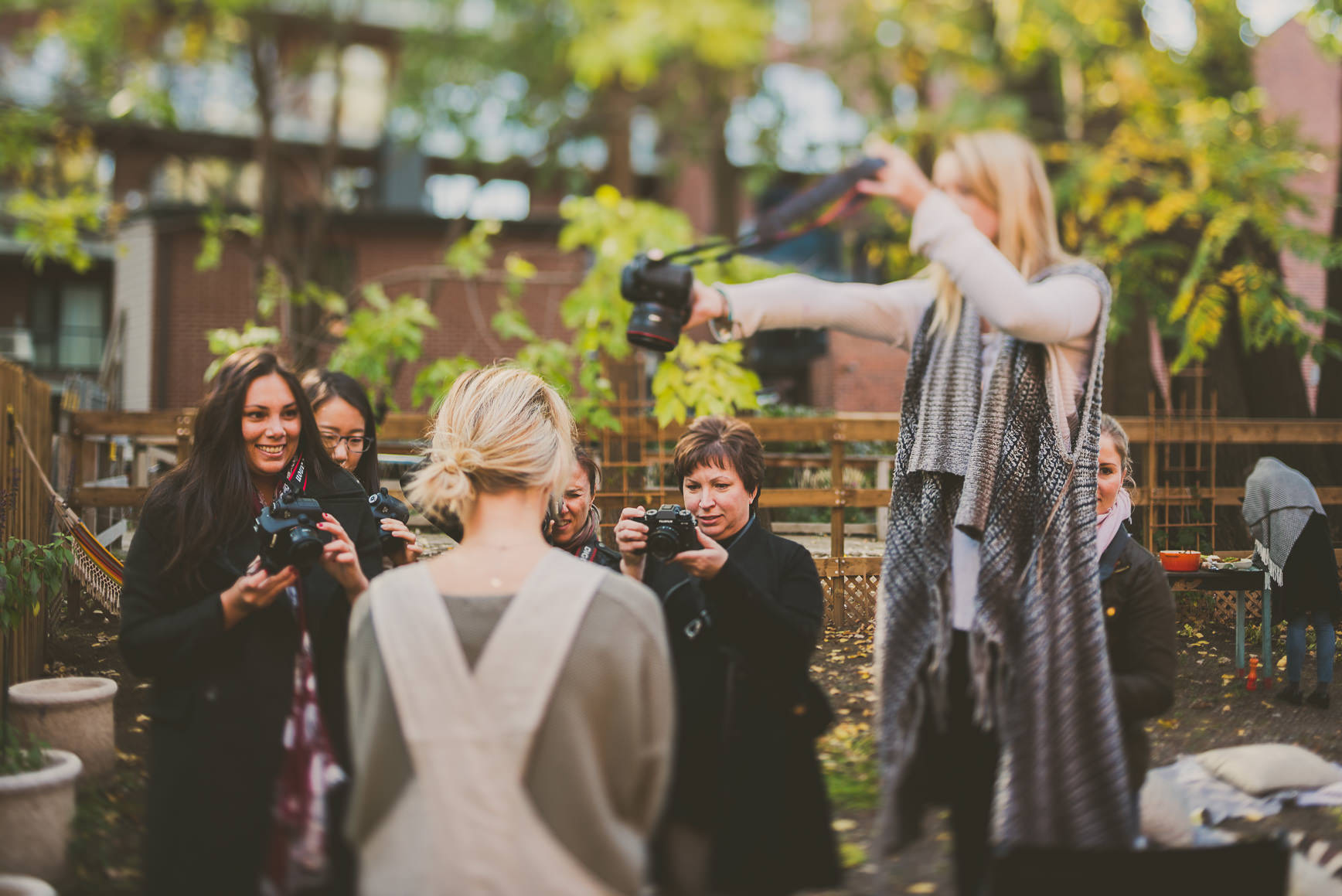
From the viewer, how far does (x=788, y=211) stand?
2561 millimetres

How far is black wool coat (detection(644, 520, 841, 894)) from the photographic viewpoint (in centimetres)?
253

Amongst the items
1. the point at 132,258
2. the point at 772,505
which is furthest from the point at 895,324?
the point at 132,258

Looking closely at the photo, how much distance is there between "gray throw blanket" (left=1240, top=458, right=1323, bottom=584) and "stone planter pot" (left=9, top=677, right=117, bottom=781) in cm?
593

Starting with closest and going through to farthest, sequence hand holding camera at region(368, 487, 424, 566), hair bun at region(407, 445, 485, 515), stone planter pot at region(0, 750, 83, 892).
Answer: hair bun at region(407, 445, 485, 515)
stone planter pot at region(0, 750, 83, 892)
hand holding camera at region(368, 487, 424, 566)

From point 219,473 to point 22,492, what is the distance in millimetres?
3039

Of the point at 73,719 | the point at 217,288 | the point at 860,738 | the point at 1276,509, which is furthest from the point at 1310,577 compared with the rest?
the point at 217,288

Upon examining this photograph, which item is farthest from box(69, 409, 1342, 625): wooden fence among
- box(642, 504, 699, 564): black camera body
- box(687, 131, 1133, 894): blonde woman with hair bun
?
box(687, 131, 1133, 894): blonde woman with hair bun

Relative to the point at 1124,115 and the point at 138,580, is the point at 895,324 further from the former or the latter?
the point at 1124,115

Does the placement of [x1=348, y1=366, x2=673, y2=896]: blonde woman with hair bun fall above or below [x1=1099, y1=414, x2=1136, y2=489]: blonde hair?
below

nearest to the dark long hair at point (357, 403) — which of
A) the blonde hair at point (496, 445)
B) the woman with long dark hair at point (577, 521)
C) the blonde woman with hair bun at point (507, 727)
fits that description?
the woman with long dark hair at point (577, 521)

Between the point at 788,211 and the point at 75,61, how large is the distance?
1765 centimetres

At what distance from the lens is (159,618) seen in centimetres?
261

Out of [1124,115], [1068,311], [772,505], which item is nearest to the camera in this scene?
[1068,311]

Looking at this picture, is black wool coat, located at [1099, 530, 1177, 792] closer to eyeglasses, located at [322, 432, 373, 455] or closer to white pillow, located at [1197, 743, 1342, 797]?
white pillow, located at [1197, 743, 1342, 797]
